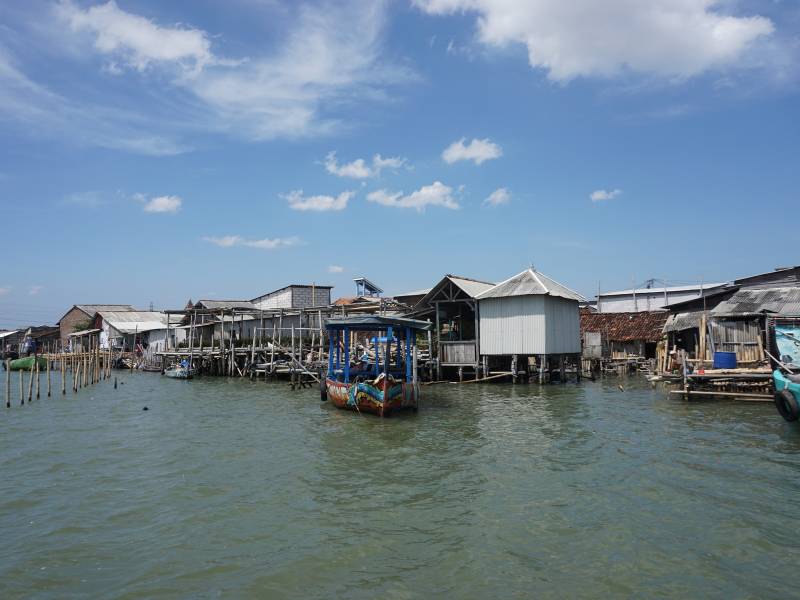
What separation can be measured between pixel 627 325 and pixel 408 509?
98.3 ft

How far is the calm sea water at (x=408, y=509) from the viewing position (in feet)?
20.4

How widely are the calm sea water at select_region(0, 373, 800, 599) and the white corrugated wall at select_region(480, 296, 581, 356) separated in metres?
8.98

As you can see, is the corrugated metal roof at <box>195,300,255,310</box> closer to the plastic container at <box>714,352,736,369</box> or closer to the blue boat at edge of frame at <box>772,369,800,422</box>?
the plastic container at <box>714,352,736,369</box>

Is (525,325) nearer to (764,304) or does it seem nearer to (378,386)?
(764,304)

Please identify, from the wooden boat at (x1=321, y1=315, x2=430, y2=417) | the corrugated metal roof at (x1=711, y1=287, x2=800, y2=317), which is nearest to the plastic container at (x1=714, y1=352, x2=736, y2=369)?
the corrugated metal roof at (x1=711, y1=287, x2=800, y2=317)

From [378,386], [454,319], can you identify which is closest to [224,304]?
[454,319]

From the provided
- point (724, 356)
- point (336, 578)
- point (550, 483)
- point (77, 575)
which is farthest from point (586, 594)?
point (724, 356)

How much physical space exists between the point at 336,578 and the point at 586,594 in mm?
2637

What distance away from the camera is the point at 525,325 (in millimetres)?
24906

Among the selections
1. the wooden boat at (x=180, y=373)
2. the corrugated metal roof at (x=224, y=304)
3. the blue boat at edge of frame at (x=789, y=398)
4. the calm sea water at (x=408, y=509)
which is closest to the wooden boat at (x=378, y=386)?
the calm sea water at (x=408, y=509)

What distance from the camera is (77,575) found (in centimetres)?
648

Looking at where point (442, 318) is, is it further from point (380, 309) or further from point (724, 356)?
point (724, 356)

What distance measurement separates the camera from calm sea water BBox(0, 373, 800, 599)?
20.4 feet

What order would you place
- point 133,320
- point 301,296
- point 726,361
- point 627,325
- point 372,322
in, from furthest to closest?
1. point 133,320
2. point 301,296
3. point 627,325
4. point 726,361
5. point 372,322
